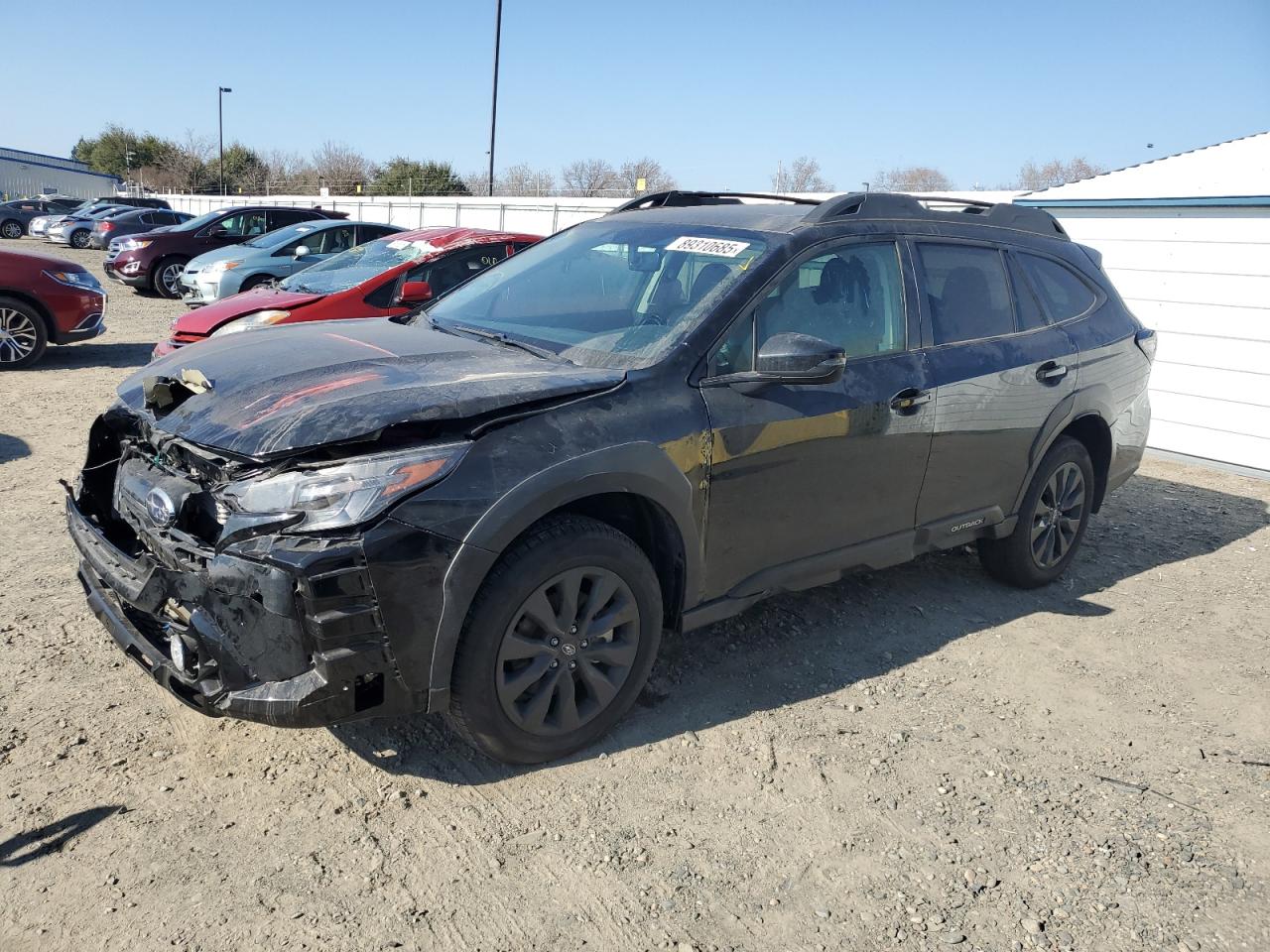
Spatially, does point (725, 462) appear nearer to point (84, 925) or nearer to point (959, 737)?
point (959, 737)

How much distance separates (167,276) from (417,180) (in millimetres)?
35949

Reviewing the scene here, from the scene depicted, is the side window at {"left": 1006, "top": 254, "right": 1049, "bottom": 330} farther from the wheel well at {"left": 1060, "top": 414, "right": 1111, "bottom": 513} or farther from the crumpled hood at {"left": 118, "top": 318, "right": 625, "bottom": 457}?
the crumpled hood at {"left": 118, "top": 318, "right": 625, "bottom": 457}

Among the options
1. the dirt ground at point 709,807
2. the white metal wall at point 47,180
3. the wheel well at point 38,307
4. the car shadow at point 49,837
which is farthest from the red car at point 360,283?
the white metal wall at point 47,180

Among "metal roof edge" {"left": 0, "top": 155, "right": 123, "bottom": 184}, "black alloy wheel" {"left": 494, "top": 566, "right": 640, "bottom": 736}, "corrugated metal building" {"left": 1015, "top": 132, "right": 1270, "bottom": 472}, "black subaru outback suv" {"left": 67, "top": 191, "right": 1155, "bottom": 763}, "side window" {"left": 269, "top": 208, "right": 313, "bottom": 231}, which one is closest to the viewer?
"black subaru outback suv" {"left": 67, "top": 191, "right": 1155, "bottom": 763}

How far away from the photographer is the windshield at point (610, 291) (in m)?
3.63

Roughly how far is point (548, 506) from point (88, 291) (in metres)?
9.14

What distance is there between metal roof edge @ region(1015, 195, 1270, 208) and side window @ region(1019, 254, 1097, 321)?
406 centimetres

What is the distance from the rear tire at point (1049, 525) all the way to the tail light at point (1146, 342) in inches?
30.4

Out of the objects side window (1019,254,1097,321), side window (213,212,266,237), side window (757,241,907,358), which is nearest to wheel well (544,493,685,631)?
side window (757,241,907,358)

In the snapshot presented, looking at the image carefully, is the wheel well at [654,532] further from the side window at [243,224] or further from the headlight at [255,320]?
the side window at [243,224]

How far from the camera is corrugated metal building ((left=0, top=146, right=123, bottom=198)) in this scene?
6669 centimetres

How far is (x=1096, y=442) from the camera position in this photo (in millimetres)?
5395

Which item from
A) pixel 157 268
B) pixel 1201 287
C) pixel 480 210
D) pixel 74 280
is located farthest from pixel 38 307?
pixel 480 210

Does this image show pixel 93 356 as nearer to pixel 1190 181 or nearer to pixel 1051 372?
pixel 1051 372
